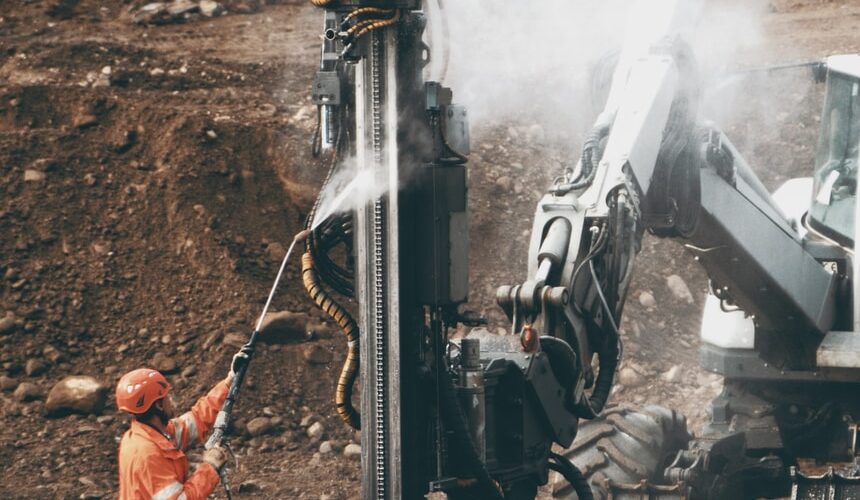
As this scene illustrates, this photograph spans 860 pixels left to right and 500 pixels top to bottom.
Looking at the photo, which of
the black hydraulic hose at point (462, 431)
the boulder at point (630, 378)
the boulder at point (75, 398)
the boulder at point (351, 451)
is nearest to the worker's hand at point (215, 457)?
the black hydraulic hose at point (462, 431)

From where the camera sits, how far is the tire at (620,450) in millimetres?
9375

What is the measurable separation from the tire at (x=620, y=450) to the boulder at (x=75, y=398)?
4.34 meters

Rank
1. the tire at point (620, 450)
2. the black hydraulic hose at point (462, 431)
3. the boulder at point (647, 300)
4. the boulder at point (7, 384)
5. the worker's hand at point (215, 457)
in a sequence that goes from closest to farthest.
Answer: the black hydraulic hose at point (462, 431), the worker's hand at point (215, 457), the tire at point (620, 450), the boulder at point (7, 384), the boulder at point (647, 300)

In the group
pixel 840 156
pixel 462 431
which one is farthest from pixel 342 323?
pixel 840 156

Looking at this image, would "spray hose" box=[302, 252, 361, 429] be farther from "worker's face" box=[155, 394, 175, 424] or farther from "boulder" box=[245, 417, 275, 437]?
"boulder" box=[245, 417, 275, 437]

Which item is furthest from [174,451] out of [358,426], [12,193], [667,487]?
[12,193]

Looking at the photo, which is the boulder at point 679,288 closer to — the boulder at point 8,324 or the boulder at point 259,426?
the boulder at point 259,426

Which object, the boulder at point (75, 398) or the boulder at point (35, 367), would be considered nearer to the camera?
the boulder at point (75, 398)

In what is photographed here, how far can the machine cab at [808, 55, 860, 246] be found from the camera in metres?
9.68

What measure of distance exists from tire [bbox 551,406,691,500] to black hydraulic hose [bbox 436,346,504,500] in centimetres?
250

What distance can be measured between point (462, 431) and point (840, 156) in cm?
403

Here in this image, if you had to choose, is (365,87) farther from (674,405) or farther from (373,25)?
(674,405)

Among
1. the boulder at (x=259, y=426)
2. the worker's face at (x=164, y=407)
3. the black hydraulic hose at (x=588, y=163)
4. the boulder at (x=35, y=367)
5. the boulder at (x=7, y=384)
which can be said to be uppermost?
the black hydraulic hose at (x=588, y=163)

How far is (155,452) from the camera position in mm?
7129
